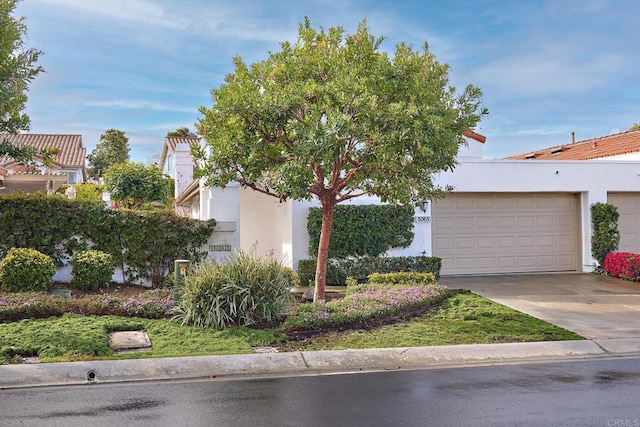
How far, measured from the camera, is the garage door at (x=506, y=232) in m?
18.3

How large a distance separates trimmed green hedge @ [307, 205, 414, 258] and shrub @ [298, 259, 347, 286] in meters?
0.36

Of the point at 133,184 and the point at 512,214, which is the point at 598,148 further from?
the point at 133,184

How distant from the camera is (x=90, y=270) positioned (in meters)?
12.7

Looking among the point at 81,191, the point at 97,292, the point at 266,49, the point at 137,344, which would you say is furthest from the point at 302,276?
the point at 81,191

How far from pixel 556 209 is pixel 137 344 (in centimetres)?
1493

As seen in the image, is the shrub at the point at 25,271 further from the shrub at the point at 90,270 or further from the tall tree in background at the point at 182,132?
the tall tree in background at the point at 182,132

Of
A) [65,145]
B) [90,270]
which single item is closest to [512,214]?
[90,270]

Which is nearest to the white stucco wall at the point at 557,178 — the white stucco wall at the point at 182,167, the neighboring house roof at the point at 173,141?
the white stucco wall at the point at 182,167

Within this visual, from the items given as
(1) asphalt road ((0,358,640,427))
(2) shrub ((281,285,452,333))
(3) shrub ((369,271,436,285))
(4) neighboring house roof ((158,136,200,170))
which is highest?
(4) neighboring house roof ((158,136,200,170))

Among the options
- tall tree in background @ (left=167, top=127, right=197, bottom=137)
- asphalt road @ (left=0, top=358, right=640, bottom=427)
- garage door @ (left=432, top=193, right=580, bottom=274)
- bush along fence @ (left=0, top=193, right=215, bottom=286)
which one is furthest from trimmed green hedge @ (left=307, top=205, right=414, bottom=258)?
tall tree in background @ (left=167, top=127, right=197, bottom=137)

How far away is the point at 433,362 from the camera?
8.23 m

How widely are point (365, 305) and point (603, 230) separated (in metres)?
11.1

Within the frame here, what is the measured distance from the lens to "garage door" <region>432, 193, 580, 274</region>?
18.3 meters

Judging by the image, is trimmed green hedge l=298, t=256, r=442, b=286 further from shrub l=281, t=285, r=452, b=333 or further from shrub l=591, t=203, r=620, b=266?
shrub l=591, t=203, r=620, b=266
